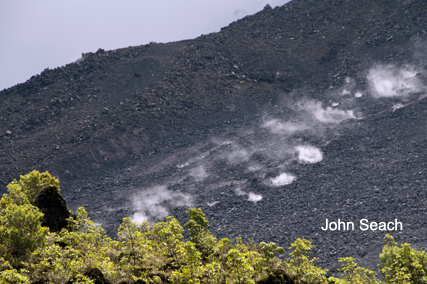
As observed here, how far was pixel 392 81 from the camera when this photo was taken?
69438mm

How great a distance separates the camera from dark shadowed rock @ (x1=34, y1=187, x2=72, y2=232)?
19641 millimetres

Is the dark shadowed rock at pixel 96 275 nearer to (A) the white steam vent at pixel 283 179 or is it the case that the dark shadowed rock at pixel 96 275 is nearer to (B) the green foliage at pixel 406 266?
(B) the green foliage at pixel 406 266

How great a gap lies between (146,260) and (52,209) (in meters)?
6.85

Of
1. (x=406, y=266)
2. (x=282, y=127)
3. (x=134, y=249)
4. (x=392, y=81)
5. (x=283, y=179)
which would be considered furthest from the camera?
(x=392, y=81)

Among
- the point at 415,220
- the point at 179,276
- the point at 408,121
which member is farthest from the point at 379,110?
the point at 179,276

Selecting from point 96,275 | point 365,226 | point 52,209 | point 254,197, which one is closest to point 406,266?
point 96,275

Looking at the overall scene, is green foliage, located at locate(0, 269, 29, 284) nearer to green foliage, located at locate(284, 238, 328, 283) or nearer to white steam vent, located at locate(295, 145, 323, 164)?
green foliage, located at locate(284, 238, 328, 283)

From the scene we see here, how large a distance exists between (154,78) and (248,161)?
35.0 metres

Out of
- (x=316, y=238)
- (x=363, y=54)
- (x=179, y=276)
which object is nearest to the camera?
(x=179, y=276)

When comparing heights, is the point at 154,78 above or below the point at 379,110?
above

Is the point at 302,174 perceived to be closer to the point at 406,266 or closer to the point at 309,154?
the point at 309,154

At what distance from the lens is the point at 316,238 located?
3634 centimetres

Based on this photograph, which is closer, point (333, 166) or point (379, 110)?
point (333, 166)

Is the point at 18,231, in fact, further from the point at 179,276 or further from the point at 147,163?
the point at 147,163
